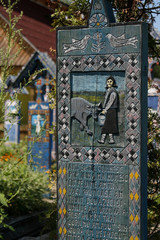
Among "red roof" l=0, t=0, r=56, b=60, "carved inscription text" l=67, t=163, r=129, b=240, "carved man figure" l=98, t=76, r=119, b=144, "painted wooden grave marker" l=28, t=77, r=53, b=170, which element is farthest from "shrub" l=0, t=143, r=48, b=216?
"red roof" l=0, t=0, r=56, b=60

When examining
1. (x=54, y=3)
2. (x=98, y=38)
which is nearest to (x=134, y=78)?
(x=98, y=38)

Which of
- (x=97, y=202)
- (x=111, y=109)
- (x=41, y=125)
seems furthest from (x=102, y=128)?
(x=41, y=125)

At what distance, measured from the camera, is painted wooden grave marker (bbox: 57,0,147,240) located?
4.47 metres

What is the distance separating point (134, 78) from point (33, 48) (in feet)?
35.9

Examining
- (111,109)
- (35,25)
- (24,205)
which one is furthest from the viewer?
(35,25)

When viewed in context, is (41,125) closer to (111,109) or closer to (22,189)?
(22,189)

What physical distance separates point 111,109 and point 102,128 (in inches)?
8.2

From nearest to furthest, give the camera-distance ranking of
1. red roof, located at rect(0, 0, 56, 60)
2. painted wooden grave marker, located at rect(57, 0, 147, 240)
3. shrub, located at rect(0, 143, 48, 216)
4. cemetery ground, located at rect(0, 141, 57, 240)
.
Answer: painted wooden grave marker, located at rect(57, 0, 147, 240), cemetery ground, located at rect(0, 141, 57, 240), shrub, located at rect(0, 143, 48, 216), red roof, located at rect(0, 0, 56, 60)

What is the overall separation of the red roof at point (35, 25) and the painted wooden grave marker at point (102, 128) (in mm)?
10480

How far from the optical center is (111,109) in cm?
456

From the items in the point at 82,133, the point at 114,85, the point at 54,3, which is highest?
the point at 54,3

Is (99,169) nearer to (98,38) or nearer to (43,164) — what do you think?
(98,38)

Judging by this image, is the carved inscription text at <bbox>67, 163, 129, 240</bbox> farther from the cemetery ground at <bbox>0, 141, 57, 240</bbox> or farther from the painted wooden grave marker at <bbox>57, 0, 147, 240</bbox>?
the cemetery ground at <bbox>0, 141, 57, 240</bbox>

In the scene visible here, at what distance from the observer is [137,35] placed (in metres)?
4.44
